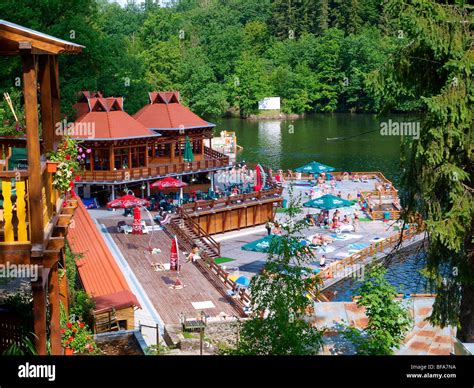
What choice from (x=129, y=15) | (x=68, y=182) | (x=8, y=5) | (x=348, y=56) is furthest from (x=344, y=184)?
(x=129, y=15)

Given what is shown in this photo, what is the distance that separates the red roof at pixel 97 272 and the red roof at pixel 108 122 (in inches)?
640

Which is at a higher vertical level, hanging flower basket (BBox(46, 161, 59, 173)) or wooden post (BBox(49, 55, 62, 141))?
wooden post (BBox(49, 55, 62, 141))

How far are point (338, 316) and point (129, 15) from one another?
11066cm

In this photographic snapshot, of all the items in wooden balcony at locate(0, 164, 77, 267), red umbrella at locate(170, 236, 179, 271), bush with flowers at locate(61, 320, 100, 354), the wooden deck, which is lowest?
the wooden deck

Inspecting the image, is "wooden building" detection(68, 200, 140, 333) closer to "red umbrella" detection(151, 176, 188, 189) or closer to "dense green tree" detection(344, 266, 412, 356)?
"dense green tree" detection(344, 266, 412, 356)

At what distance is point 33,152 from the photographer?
7492mm

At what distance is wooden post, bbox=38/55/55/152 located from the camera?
9.01m

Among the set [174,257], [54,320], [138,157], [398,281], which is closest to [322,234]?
[398,281]

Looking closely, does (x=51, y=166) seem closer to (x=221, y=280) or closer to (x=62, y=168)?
(x=62, y=168)

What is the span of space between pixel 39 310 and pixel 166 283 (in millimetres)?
17212

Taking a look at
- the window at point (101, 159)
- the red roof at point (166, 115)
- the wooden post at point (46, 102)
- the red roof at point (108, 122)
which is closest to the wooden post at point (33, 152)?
the wooden post at point (46, 102)

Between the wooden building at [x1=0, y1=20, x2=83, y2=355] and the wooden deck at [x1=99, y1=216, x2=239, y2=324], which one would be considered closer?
the wooden building at [x1=0, y1=20, x2=83, y2=355]

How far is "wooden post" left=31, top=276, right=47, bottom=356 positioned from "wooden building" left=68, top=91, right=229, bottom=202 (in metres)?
26.3

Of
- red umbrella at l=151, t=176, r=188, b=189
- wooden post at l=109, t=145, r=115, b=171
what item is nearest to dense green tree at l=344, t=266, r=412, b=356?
red umbrella at l=151, t=176, r=188, b=189
